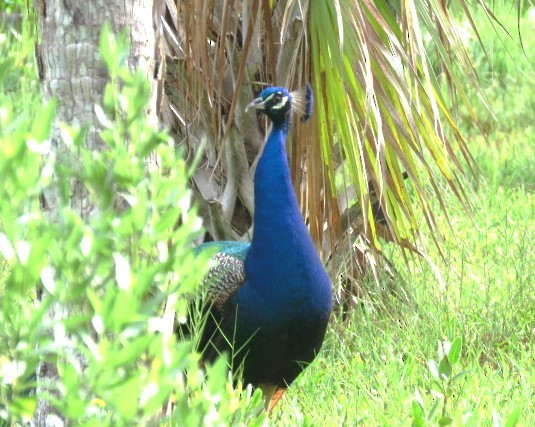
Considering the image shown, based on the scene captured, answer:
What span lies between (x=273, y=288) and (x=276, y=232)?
0.17 meters

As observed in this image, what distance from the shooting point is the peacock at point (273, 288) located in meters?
3.23

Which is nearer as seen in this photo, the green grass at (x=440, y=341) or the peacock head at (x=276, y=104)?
the green grass at (x=440, y=341)

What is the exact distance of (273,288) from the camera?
127 inches

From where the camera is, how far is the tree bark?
2.14 meters

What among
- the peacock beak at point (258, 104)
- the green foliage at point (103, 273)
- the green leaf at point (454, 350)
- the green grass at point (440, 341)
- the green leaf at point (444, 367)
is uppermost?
the green foliage at point (103, 273)

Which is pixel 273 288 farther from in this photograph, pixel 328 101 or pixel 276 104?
pixel 328 101

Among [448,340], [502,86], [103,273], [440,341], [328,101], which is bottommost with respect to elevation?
[448,340]

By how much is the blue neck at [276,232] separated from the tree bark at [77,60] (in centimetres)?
110

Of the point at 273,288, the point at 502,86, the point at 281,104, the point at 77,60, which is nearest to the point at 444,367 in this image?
the point at 77,60

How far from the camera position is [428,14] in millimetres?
3396

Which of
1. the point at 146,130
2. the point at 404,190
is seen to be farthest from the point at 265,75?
the point at 146,130

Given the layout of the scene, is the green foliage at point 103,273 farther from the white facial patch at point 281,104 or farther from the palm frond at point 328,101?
the white facial patch at point 281,104

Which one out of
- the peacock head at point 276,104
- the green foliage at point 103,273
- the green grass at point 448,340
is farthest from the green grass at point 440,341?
the green foliage at point 103,273

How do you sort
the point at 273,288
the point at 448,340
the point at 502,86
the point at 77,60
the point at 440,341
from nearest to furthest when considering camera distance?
the point at 77,60, the point at 440,341, the point at 448,340, the point at 273,288, the point at 502,86
